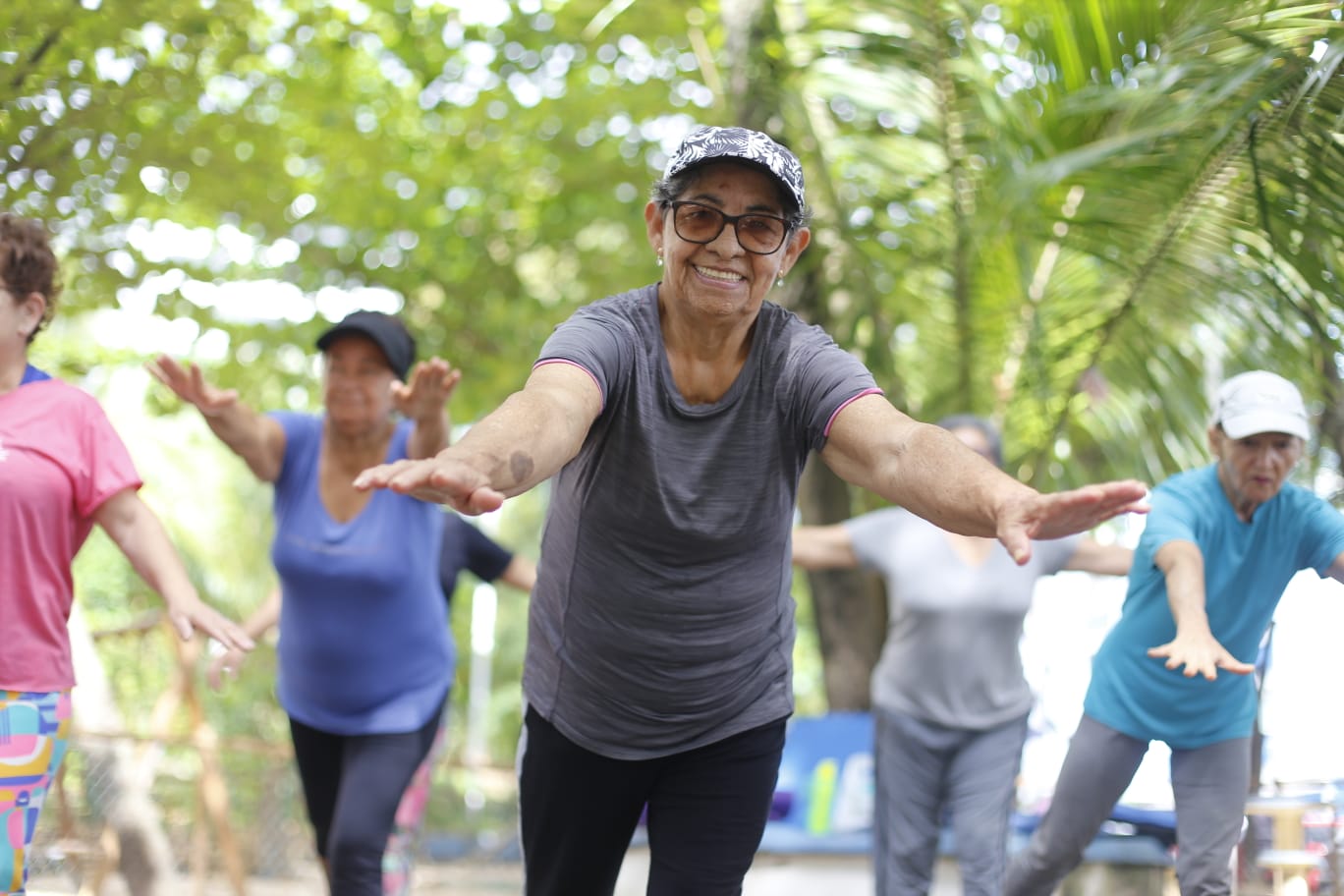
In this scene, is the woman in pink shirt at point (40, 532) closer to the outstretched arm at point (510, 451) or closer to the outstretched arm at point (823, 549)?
the outstretched arm at point (510, 451)

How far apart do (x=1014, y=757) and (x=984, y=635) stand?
44cm

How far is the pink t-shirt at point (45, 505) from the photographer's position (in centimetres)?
313

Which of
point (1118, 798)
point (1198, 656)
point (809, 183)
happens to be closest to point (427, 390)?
point (1198, 656)

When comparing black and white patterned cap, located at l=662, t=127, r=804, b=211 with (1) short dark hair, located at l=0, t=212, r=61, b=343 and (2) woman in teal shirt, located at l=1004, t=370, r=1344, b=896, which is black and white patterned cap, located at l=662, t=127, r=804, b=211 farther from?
(2) woman in teal shirt, located at l=1004, t=370, r=1344, b=896

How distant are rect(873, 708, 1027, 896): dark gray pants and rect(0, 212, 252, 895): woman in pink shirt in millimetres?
2615

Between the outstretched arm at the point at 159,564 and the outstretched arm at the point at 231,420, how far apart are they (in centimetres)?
48

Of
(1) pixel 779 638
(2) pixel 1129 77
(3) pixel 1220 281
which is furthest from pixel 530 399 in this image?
(2) pixel 1129 77

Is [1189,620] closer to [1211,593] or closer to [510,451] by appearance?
[1211,593]

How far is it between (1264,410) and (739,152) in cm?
204

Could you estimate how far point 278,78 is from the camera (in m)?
6.73

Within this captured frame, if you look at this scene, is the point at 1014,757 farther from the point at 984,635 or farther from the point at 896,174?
the point at 896,174

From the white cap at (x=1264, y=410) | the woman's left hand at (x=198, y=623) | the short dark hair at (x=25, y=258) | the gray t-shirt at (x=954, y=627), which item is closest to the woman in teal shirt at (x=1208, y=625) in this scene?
the white cap at (x=1264, y=410)

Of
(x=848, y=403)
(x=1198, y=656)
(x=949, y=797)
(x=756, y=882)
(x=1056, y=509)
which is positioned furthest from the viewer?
(x=756, y=882)

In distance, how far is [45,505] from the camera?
3197 mm
